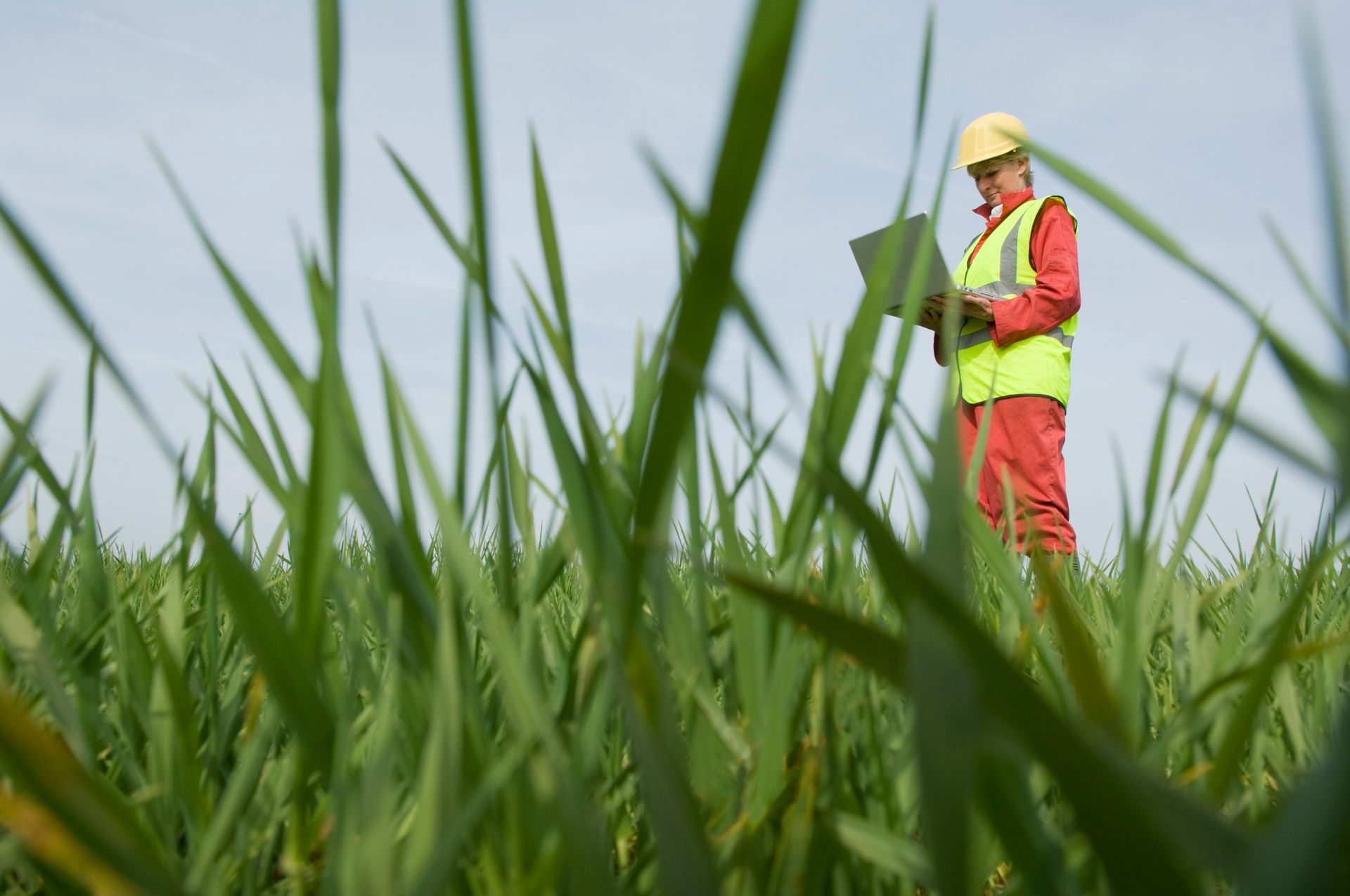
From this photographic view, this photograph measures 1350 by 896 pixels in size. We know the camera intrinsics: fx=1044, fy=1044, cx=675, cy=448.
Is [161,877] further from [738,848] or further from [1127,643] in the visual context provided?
[1127,643]

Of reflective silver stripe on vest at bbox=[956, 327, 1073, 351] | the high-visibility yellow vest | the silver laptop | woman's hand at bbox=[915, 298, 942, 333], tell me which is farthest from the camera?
reflective silver stripe on vest at bbox=[956, 327, 1073, 351]

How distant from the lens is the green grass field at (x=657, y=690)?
222 mm

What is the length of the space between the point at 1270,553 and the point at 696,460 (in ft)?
2.55

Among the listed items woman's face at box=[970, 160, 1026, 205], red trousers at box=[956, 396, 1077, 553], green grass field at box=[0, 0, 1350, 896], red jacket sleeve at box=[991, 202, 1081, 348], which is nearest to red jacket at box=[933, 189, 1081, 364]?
red jacket sleeve at box=[991, 202, 1081, 348]

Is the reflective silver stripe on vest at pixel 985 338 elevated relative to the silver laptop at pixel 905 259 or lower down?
lower down

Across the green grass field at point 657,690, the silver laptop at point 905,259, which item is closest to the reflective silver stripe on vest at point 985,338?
the silver laptop at point 905,259

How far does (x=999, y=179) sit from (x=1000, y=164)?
0.06 metres

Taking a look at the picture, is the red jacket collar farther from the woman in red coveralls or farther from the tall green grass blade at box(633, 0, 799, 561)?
the tall green grass blade at box(633, 0, 799, 561)

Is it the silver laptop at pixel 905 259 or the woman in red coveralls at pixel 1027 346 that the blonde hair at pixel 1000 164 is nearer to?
the woman in red coveralls at pixel 1027 346

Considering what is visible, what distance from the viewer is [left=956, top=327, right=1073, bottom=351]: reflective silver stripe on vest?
3.90 meters

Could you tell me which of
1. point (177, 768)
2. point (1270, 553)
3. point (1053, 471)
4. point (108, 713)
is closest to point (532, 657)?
point (177, 768)

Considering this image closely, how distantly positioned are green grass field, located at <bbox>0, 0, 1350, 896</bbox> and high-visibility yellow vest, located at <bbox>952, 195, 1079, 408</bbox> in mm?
3188

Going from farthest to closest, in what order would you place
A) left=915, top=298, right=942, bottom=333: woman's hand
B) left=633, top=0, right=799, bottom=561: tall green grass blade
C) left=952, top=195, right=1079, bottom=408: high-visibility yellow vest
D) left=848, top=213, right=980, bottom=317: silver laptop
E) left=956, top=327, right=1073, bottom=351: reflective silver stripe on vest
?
1. left=956, top=327, right=1073, bottom=351: reflective silver stripe on vest
2. left=952, top=195, right=1079, bottom=408: high-visibility yellow vest
3. left=915, top=298, right=942, bottom=333: woman's hand
4. left=848, top=213, right=980, bottom=317: silver laptop
5. left=633, top=0, right=799, bottom=561: tall green grass blade

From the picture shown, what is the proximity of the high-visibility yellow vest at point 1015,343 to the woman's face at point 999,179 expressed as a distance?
226mm
